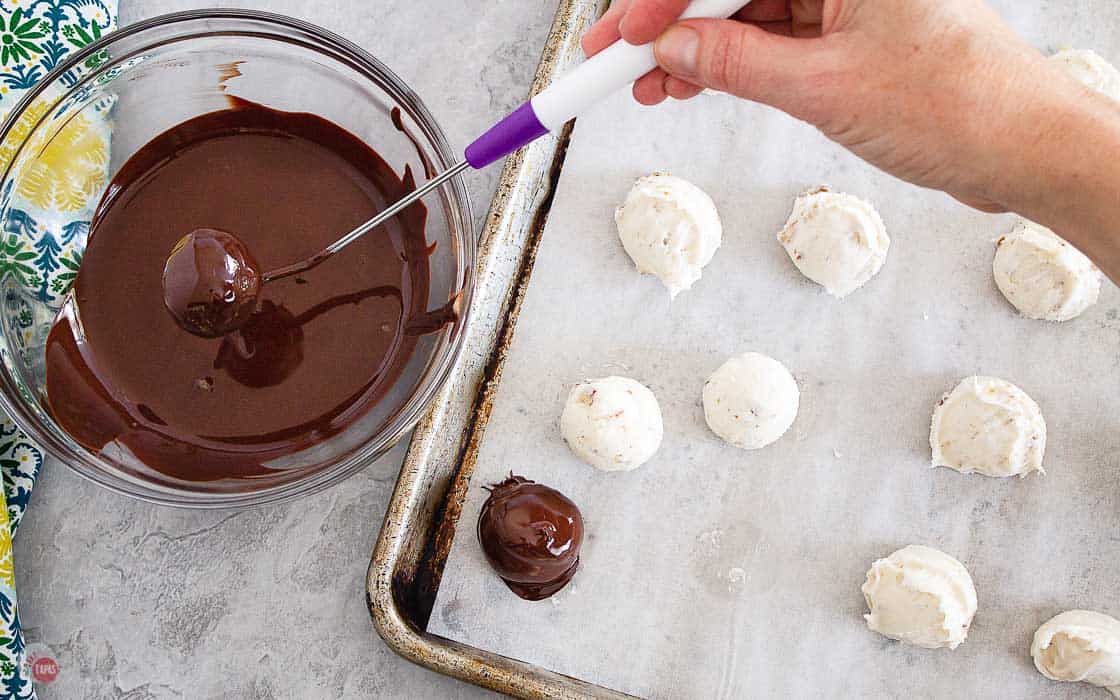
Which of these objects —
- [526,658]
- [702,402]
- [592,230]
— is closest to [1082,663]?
[702,402]

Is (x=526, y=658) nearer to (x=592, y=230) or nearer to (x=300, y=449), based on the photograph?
(x=300, y=449)

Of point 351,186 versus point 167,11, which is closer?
point 351,186

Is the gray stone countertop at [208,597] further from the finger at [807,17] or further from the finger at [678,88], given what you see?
the finger at [807,17]

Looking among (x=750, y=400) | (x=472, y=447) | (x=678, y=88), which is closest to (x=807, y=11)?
(x=678, y=88)

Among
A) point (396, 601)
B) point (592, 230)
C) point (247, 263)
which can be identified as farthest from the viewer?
point (592, 230)

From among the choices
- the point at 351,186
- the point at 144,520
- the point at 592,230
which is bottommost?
the point at 144,520

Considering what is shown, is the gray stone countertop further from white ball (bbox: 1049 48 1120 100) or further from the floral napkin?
white ball (bbox: 1049 48 1120 100)
